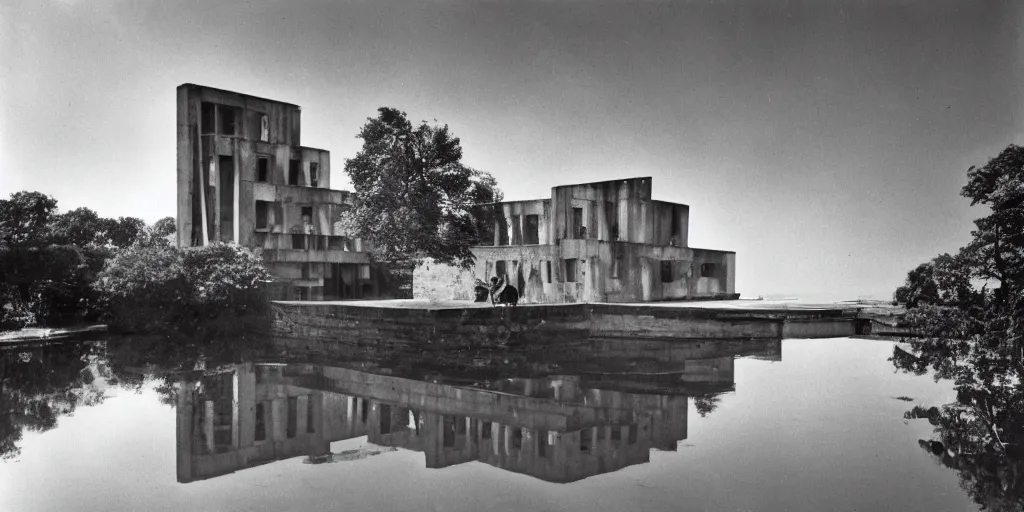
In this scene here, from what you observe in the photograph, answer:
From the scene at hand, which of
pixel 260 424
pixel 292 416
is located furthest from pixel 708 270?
pixel 260 424

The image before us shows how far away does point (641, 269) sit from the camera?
2911 cm

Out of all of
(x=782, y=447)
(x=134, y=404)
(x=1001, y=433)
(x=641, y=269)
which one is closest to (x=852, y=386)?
(x=1001, y=433)

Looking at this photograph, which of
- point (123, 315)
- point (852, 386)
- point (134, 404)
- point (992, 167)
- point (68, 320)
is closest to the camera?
point (134, 404)

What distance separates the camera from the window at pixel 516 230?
32.7 meters

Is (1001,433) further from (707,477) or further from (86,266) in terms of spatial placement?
(86,266)

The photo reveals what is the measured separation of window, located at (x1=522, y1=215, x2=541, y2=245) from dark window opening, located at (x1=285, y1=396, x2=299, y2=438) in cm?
2148

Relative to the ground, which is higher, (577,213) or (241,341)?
(577,213)

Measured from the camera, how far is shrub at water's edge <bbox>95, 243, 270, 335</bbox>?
25.0 meters

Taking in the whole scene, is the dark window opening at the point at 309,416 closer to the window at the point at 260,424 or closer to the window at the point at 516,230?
the window at the point at 260,424

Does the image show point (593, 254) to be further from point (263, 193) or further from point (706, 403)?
point (706, 403)

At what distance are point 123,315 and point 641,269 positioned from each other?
20.2m

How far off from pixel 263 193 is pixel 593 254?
51.9ft

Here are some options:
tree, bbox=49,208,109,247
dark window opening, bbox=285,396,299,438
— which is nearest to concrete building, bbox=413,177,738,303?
dark window opening, bbox=285,396,299,438

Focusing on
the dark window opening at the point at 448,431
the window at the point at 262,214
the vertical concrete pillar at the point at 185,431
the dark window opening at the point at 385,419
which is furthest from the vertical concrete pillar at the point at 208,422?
the window at the point at 262,214
